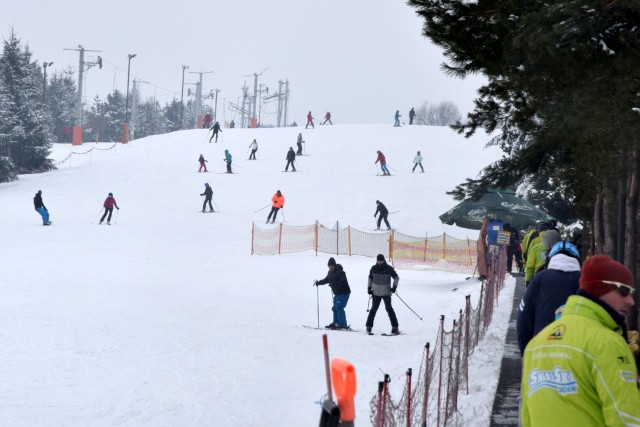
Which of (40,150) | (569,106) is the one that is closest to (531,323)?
(569,106)

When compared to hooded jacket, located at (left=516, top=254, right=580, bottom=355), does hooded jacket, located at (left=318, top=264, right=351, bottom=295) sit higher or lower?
lower

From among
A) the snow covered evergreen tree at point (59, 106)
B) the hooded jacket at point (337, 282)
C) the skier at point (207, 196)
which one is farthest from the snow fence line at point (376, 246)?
the snow covered evergreen tree at point (59, 106)

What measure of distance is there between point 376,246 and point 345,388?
90.6 feet

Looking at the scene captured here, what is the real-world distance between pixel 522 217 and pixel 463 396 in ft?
45.1

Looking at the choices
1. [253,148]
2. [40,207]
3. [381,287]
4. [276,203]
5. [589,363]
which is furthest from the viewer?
[253,148]

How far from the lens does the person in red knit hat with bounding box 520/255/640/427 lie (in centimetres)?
315

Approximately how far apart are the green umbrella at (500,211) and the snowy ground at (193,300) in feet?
5.65

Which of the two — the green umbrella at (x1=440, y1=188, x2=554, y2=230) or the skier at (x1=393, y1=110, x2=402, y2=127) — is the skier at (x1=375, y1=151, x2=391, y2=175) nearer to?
the skier at (x1=393, y1=110, x2=402, y2=127)

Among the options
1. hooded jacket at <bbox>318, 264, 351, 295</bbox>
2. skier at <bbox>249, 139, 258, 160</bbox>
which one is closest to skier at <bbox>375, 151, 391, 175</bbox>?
skier at <bbox>249, 139, 258, 160</bbox>

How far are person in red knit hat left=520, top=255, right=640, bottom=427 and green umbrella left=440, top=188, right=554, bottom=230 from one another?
1872cm

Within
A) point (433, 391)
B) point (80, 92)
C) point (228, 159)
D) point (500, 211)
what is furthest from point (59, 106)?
point (433, 391)

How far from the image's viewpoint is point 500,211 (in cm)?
2238

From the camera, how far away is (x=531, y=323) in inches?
225

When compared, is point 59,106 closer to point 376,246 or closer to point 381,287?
point 376,246
